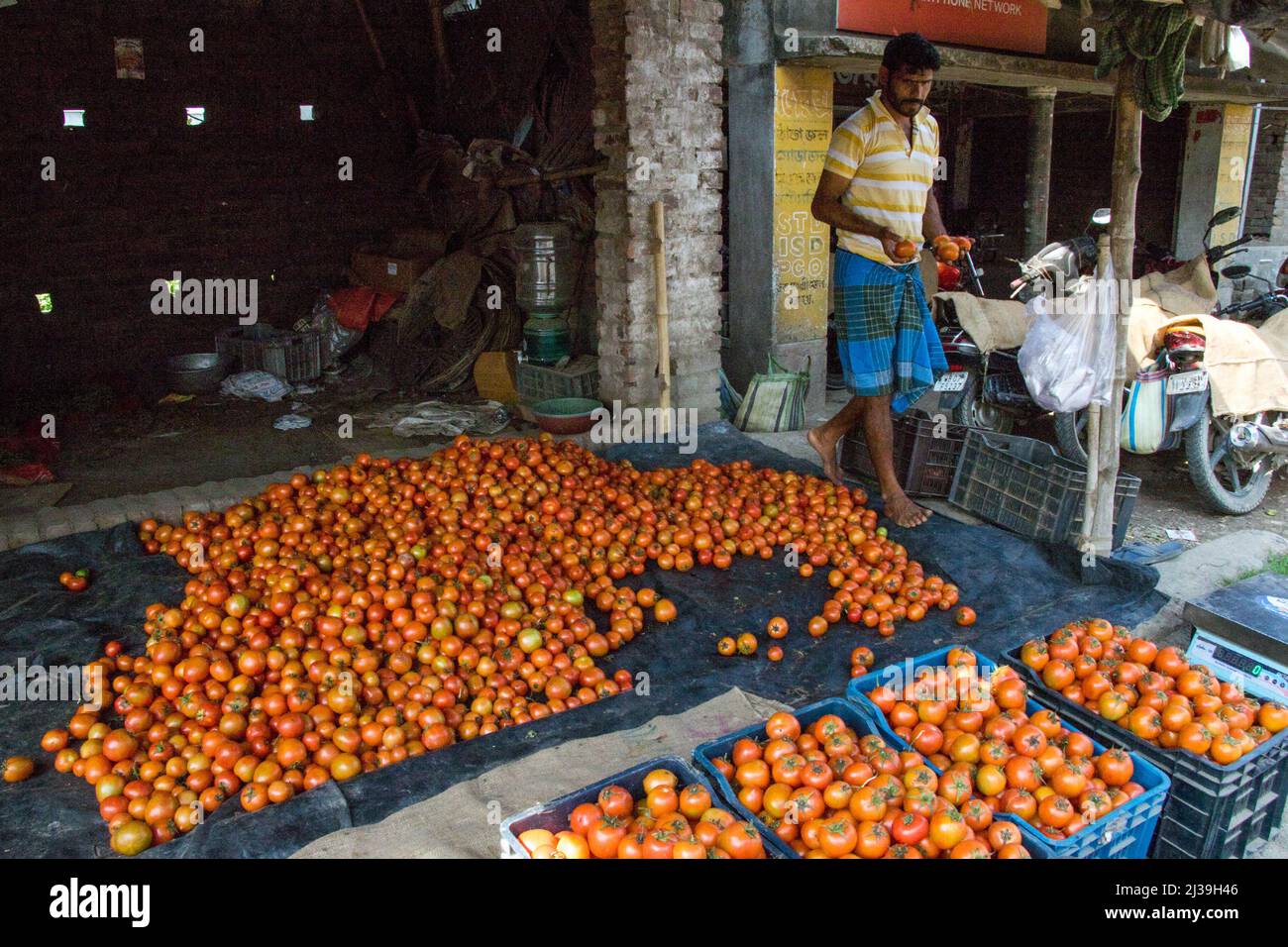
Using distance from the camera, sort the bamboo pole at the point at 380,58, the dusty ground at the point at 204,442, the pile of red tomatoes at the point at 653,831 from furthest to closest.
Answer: the bamboo pole at the point at 380,58, the dusty ground at the point at 204,442, the pile of red tomatoes at the point at 653,831

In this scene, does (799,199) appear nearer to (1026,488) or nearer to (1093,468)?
(1026,488)

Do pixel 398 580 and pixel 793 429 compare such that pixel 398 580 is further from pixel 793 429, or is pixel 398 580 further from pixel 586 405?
pixel 793 429

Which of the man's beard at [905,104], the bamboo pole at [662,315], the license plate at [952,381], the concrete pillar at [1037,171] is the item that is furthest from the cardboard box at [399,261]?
the concrete pillar at [1037,171]

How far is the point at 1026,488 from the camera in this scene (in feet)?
16.4


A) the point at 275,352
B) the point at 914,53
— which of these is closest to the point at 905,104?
the point at 914,53

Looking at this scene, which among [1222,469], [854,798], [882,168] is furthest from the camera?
[1222,469]

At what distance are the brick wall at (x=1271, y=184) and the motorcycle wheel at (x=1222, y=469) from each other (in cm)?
762

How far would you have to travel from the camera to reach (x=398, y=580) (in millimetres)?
4281

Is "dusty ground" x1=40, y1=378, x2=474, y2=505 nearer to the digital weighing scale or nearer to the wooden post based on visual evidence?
the wooden post

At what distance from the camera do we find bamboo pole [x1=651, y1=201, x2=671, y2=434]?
6234 mm

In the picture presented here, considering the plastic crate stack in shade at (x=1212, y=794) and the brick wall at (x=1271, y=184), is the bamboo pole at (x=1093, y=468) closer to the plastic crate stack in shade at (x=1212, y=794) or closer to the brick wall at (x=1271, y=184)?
the plastic crate stack in shade at (x=1212, y=794)

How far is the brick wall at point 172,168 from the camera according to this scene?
8195mm

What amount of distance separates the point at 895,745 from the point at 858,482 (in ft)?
9.99

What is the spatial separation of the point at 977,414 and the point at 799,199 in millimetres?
2164
